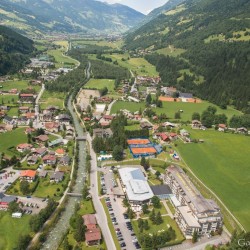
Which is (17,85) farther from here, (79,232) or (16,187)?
(79,232)

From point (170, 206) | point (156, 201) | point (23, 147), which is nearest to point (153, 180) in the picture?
point (170, 206)

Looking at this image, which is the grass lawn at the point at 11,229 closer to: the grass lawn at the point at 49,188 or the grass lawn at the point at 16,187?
the grass lawn at the point at 16,187

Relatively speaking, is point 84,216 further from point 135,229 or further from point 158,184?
point 158,184

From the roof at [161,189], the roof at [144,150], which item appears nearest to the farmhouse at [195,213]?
the roof at [161,189]

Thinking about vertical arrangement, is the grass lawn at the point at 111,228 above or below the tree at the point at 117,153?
below

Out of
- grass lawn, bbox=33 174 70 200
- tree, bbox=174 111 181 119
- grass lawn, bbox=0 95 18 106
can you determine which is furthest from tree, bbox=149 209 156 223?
grass lawn, bbox=0 95 18 106

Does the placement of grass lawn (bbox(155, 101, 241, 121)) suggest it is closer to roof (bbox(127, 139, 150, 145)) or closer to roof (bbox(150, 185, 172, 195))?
roof (bbox(127, 139, 150, 145))

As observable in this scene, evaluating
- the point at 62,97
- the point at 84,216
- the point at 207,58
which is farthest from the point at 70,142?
the point at 207,58
